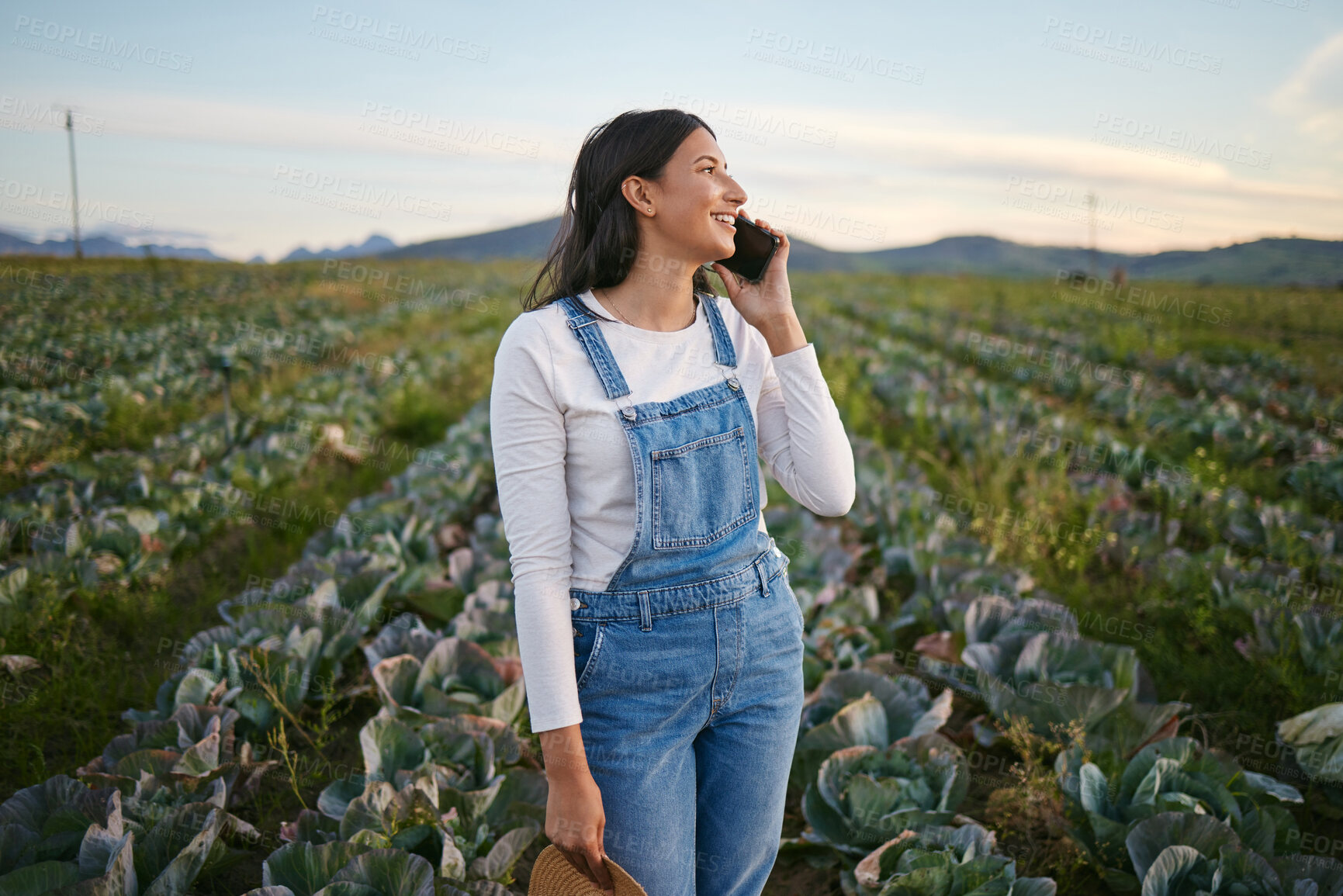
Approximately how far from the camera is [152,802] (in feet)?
6.88

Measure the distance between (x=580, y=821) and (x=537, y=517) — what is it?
0.48 metres

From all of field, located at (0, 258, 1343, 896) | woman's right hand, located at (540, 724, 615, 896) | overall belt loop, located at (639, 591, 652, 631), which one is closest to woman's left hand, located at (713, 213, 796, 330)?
overall belt loop, located at (639, 591, 652, 631)

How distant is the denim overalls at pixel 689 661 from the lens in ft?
4.47

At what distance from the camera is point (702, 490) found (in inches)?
56.9

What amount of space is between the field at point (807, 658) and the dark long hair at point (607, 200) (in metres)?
1.28

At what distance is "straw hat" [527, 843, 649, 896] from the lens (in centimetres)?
128

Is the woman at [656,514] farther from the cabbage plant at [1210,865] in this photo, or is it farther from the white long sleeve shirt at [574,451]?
the cabbage plant at [1210,865]

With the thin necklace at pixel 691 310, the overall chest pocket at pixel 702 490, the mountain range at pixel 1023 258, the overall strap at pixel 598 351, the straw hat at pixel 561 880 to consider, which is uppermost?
the mountain range at pixel 1023 258

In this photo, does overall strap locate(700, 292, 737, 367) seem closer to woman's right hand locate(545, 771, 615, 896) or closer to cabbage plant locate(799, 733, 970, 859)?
woman's right hand locate(545, 771, 615, 896)

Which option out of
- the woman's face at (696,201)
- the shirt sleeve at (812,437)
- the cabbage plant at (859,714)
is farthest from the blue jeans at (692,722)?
the cabbage plant at (859,714)

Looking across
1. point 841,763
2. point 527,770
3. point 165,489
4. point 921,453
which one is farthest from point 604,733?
point 921,453

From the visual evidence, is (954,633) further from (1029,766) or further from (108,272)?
(108,272)

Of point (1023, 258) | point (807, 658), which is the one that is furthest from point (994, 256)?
point (807, 658)

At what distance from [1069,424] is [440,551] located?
5210 millimetres
